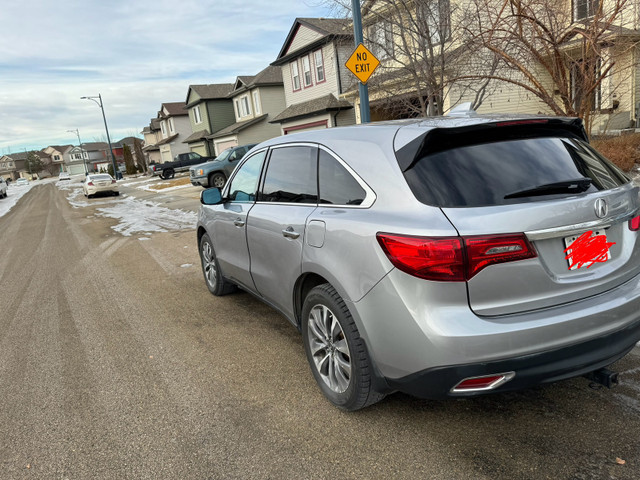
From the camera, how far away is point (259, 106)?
33219 millimetres

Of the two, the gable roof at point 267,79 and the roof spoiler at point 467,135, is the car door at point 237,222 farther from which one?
the gable roof at point 267,79

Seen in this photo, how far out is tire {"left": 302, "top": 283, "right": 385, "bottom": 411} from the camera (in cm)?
269

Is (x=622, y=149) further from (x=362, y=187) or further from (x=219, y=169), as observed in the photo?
(x=219, y=169)

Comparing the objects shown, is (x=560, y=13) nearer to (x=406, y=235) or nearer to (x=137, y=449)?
(x=406, y=235)

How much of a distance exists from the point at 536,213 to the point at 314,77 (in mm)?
24319

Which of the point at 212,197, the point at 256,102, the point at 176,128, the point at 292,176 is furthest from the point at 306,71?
the point at 176,128

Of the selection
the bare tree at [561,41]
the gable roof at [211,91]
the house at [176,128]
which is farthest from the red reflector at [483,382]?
the house at [176,128]

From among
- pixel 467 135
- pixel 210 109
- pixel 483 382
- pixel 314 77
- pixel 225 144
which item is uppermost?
pixel 210 109

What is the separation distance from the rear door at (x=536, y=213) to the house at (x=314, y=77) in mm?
20097

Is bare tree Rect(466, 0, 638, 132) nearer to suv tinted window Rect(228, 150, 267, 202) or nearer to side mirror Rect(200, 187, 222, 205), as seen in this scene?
suv tinted window Rect(228, 150, 267, 202)

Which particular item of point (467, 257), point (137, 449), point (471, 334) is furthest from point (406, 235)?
point (137, 449)

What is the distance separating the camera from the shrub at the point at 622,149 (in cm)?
1061

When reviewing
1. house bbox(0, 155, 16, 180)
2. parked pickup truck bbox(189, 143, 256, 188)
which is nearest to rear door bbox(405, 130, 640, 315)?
parked pickup truck bbox(189, 143, 256, 188)

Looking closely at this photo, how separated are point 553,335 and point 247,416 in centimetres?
188
